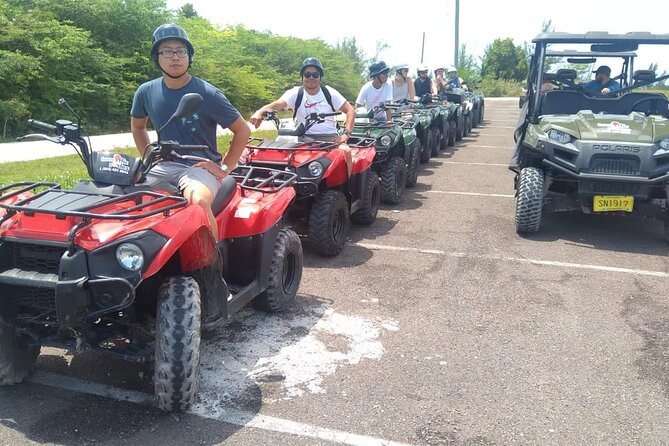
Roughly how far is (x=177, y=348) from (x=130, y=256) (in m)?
0.51

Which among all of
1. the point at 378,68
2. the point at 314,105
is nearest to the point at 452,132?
the point at 378,68

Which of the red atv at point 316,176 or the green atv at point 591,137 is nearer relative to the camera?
the red atv at point 316,176

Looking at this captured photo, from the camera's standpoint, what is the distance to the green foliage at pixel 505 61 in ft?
201

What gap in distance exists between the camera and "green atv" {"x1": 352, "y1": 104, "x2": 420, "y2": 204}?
850 cm

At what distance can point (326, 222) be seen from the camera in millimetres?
6141

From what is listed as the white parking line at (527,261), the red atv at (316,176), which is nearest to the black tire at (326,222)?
the red atv at (316,176)

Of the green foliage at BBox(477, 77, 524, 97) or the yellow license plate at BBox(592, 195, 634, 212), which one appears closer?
the yellow license plate at BBox(592, 195, 634, 212)

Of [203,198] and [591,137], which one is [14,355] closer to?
[203,198]

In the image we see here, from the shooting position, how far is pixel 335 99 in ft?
22.8

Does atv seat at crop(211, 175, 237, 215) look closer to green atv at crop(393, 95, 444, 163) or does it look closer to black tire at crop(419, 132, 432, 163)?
green atv at crop(393, 95, 444, 163)

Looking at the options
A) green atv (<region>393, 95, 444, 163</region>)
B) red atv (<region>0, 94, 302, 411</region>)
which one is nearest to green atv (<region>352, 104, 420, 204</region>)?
green atv (<region>393, 95, 444, 163</region>)

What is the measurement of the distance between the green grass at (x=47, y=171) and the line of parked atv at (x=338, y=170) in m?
2.50

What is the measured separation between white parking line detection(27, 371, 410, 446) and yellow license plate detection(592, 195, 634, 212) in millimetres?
4684

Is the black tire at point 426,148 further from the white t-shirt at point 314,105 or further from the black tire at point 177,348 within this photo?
the black tire at point 177,348
